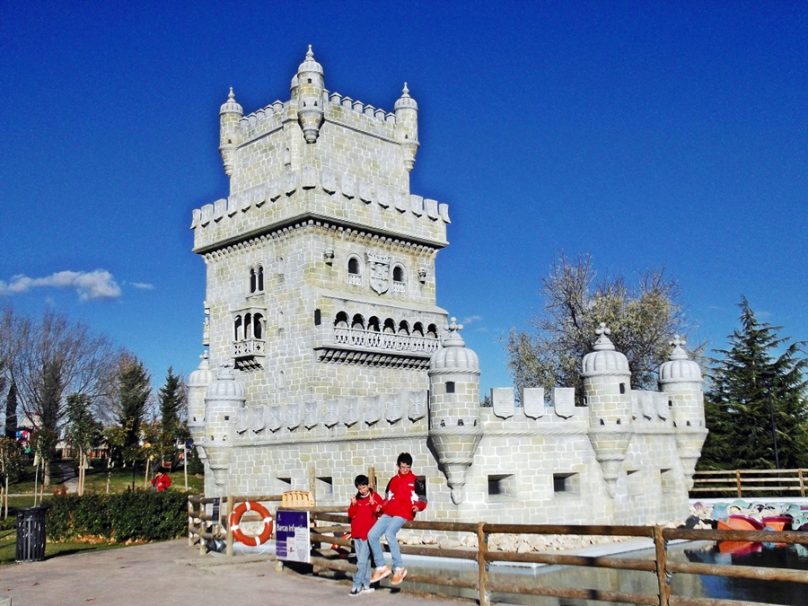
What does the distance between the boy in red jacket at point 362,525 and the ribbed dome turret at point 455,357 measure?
9060 millimetres

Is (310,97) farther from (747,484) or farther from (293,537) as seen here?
(747,484)

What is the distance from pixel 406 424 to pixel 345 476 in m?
2.87

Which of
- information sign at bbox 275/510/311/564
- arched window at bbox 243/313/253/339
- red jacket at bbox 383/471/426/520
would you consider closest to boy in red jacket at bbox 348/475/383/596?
red jacket at bbox 383/471/426/520

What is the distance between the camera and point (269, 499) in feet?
62.4

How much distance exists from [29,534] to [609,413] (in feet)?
51.4

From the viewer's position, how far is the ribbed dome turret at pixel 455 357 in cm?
2322

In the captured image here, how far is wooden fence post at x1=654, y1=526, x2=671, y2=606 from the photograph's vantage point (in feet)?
36.8

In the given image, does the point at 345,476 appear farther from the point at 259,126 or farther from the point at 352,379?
the point at 259,126

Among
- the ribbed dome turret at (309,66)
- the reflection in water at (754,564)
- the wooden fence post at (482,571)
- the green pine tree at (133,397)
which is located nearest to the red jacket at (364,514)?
the wooden fence post at (482,571)

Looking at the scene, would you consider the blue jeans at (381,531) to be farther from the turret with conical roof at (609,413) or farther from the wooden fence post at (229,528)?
the turret with conical roof at (609,413)

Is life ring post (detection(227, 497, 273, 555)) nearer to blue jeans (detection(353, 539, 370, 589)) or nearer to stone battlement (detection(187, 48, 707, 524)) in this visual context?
blue jeans (detection(353, 539, 370, 589))

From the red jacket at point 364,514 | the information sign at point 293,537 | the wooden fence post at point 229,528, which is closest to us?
the red jacket at point 364,514

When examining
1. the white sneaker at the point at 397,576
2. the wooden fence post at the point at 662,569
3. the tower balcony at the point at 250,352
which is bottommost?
the white sneaker at the point at 397,576

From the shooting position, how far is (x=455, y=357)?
2333 centimetres
